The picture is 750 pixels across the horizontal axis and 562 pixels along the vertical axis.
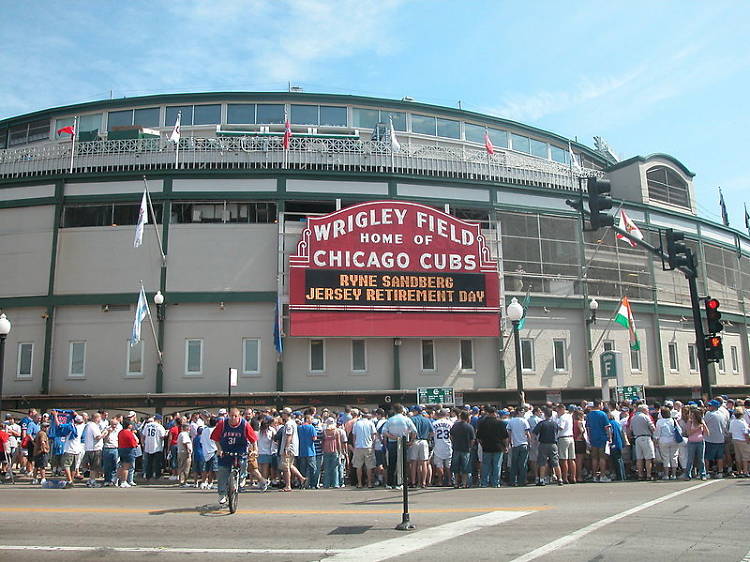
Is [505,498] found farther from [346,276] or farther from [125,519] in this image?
[346,276]

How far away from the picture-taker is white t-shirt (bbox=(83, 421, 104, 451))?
1777 centimetres

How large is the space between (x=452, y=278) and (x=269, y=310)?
25.5 feet

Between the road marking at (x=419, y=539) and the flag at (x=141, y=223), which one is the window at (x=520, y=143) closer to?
the flag at (x=141, y=223)

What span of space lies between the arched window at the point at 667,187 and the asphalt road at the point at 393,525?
2571 centimetres

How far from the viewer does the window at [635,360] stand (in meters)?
32.9

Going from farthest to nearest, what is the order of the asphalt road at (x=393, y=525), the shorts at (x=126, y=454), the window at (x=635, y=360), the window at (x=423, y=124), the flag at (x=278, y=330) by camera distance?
1. the window at (x=423, y=124)
2. the window at (x=635, y=360)
3. the flag at (x=278, y=330)
4. the shorts at (x=126, y=454)
5. the asphalt road at (x=393, y=525)

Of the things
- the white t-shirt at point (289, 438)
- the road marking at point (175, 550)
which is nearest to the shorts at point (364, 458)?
the white t-shirt at point (289, 438)

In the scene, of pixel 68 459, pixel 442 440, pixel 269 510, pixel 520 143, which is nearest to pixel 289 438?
pixel 442 440

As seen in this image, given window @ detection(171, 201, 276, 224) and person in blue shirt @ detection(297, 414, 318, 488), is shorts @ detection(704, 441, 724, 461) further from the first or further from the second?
window @ detection(171, 201, 276, 224)

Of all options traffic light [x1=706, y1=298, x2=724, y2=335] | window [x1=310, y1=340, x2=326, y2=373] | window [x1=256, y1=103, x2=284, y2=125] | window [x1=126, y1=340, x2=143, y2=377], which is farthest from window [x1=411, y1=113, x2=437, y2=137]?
traffic light [x1=706, y1=298, x2=724, y2=335]

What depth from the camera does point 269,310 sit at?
92.5 feet

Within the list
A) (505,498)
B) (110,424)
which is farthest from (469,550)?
(110,424)

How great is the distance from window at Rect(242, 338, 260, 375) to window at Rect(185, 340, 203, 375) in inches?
67.8

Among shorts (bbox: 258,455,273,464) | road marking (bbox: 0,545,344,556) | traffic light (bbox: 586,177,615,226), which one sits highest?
traffic light (bbox: 586,177,615,226)
